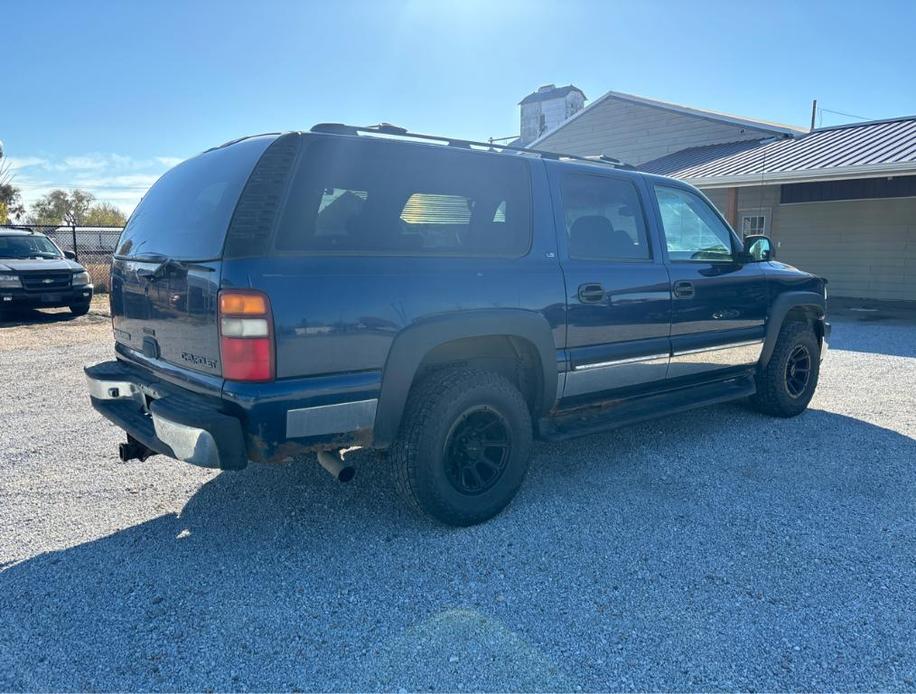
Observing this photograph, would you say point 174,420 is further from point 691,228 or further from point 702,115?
point 702,115

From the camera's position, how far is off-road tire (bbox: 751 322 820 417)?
516cm

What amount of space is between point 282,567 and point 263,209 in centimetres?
162

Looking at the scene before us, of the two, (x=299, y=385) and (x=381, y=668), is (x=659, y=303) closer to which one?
(x=299, y=385)

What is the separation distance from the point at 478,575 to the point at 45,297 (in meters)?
11.0

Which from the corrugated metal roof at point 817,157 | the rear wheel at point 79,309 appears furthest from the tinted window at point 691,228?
the rear wheel at point 79,309

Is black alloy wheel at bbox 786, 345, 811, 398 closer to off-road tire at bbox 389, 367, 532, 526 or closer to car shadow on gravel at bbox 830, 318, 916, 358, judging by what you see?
off-road tire at bbox 389, 367, 532, 526

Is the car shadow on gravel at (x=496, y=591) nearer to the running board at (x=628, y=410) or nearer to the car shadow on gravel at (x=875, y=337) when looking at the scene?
the running board at (x=628, y=410)

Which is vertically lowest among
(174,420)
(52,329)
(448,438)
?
(52,329)

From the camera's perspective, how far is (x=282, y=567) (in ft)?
9.73

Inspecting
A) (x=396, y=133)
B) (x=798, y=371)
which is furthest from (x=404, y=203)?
(x=798, y=371)

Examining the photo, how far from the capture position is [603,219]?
13.1ft

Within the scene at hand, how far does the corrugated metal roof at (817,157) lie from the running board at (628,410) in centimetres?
919

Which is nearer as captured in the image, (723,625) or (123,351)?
(723,625)

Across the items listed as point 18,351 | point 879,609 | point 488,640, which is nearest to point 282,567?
point 488,640
